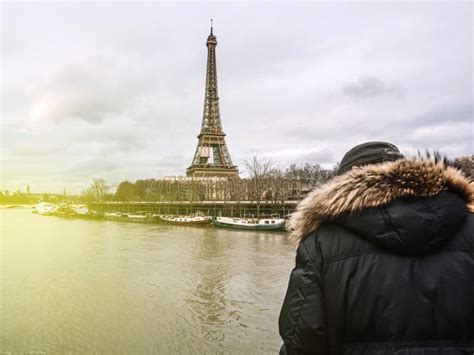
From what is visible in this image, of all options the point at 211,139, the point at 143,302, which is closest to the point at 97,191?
the point at 211,139

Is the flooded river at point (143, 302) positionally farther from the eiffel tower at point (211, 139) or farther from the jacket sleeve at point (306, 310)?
the eiffel tower at point (211, 139)

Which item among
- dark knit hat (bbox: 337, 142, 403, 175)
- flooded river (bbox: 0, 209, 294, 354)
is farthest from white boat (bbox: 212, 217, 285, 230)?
dark knit hat (bbox: 337, 142, 403, 175)

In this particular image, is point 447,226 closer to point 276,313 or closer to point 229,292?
point 276,313

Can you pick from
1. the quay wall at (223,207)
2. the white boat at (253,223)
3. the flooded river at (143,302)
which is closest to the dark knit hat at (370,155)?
the flooded river at (143,302)

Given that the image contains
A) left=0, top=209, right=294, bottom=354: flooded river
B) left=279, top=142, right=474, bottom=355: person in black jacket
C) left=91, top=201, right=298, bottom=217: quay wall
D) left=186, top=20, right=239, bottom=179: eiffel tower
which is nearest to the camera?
left=279, top=142, right=474, bottom=355: person in black jacket

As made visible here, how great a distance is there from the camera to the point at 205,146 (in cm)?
7606

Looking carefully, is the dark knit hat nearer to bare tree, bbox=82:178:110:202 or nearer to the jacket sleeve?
the jacket sleeve

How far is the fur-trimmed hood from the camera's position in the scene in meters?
1.65

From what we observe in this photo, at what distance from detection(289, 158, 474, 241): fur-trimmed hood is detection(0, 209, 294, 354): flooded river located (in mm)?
6228

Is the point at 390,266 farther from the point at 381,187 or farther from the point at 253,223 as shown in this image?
the point at 253,223

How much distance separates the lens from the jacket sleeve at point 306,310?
1774mm

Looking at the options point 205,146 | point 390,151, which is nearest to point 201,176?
point 205,146

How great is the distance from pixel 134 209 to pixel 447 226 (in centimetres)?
8272

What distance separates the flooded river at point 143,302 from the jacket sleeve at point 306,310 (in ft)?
19.3
